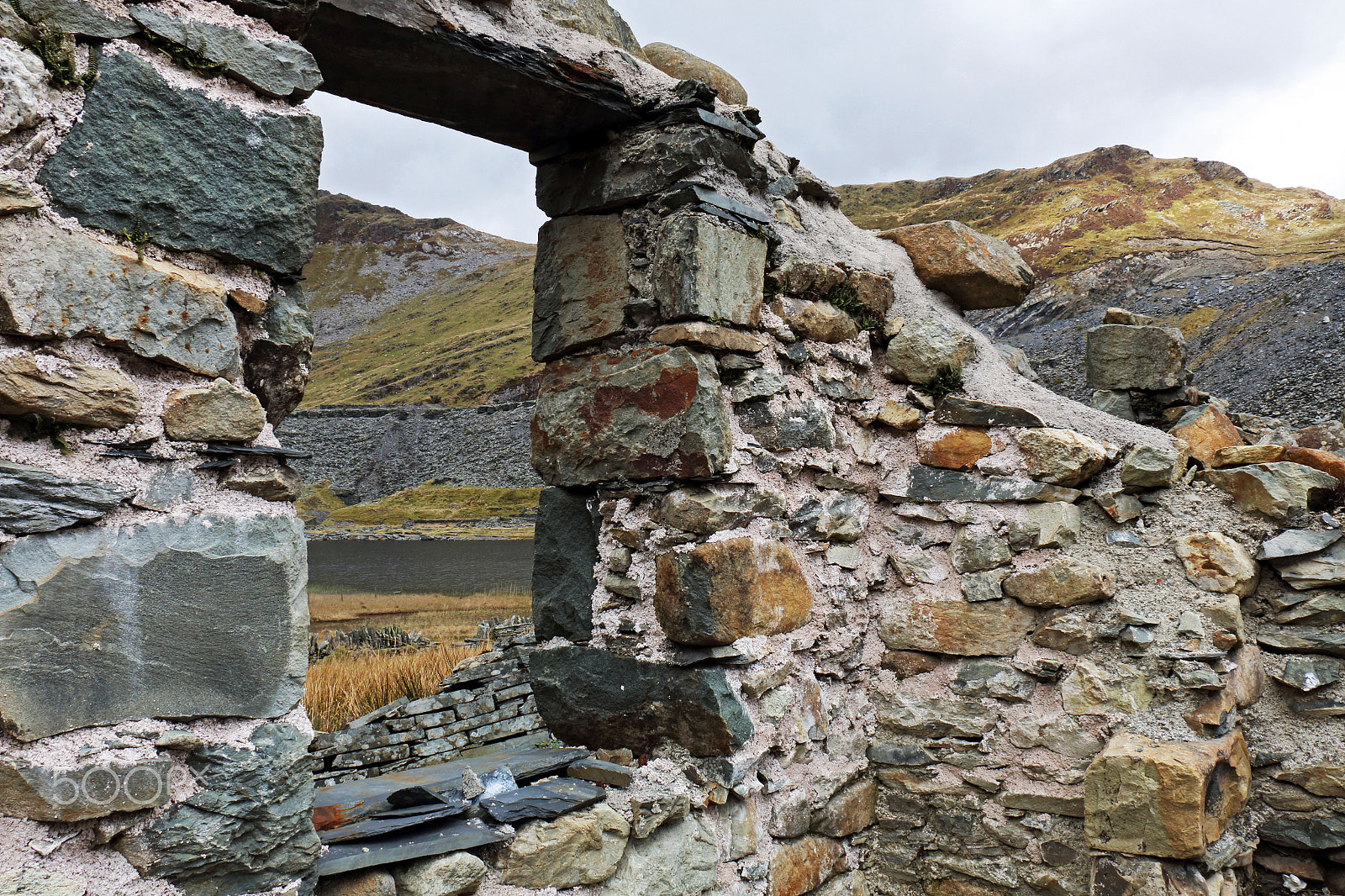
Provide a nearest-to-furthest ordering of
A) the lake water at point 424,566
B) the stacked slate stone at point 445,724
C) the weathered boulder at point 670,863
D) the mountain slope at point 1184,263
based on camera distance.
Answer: the weathered boulder at point 670,863
the stacked slate stone at point 445,724
the mountain slope at point 1184,263
the lake water at point 424,566

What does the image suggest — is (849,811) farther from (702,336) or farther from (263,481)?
(263,481)

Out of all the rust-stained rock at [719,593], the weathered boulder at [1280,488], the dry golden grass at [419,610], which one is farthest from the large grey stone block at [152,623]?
the dry golden grass at [419,610]

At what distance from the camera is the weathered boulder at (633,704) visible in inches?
90.2

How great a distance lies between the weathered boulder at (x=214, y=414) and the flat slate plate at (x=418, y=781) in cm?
101

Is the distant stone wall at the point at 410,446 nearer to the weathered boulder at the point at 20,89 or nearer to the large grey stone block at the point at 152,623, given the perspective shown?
the large grey stone block at the point at 152,623

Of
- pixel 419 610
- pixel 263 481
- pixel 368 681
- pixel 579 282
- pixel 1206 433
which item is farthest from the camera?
pixel 419 610

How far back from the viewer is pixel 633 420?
2.47 metres

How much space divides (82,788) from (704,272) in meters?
1.84

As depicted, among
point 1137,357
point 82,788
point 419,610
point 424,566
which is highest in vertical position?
point 1137,357

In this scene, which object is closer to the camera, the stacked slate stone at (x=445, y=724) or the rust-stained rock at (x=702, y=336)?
the rust-stained rock at (x=702, y=336)

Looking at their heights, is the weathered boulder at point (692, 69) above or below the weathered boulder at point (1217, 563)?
above

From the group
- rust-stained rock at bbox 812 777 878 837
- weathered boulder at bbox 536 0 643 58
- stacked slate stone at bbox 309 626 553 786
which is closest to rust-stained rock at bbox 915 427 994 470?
rust-stained rock at bbox 812 777 878 837

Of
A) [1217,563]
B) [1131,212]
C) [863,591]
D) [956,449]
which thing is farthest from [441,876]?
[1131,212]

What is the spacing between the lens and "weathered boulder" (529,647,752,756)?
7.52 ft
